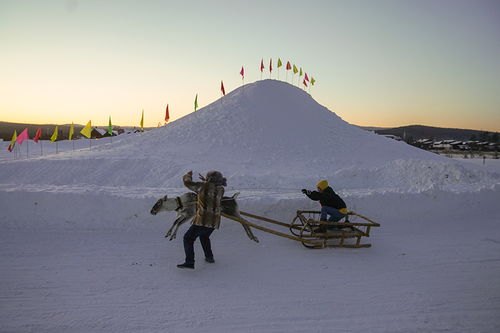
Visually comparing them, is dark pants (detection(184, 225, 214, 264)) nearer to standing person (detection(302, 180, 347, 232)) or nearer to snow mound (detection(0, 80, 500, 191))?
standing person (detection(302, 180, 347, 232))

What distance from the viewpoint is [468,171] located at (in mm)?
14859

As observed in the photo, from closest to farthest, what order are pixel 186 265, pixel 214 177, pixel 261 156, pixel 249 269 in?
pixel 186 265 → pixel 214 177 → pixel 249 269 → pixel 261 156

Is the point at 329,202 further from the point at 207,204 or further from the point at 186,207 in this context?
the point at 186,207

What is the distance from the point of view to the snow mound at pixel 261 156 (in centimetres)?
1366

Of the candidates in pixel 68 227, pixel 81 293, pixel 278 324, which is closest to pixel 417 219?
pixel 278 324

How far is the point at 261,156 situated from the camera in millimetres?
17641

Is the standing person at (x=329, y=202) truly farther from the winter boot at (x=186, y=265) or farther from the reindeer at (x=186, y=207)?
the winter boot at (x=186, y=265)

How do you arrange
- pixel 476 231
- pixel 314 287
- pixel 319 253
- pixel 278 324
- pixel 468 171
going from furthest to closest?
pixel 468 171 → pixel 476 231 → pixel 319 253 → pixel 314 287 → pixel 278 324

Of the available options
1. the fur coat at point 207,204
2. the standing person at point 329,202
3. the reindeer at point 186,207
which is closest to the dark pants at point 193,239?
the fur coat at point 207,204

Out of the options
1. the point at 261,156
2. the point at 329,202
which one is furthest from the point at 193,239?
the point at 261,156

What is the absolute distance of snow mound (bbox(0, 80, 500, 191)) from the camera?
13656 millimetres

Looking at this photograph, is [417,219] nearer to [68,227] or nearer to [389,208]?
[389,208]

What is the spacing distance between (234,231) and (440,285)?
4.00 m

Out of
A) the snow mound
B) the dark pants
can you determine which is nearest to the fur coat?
the dark pants
